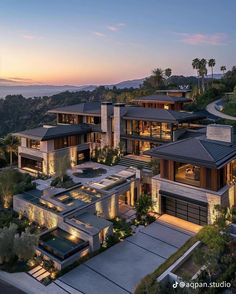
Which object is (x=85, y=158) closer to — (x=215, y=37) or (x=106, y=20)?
(x=106, y=20)

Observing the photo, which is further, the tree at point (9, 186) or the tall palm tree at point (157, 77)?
the tall palm tree at point (157, 77)

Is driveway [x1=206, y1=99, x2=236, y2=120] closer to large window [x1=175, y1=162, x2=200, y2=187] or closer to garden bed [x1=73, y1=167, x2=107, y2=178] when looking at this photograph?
large window [x1=175, y1=162, x2=200, y2=187]

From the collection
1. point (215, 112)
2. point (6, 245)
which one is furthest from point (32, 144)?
point (215, 112)

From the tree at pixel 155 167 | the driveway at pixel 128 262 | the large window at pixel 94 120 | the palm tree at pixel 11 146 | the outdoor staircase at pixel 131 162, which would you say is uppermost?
the large window at pixel 94 120

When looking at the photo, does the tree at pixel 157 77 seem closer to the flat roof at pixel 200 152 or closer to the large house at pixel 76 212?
the large house at pixel 76 212

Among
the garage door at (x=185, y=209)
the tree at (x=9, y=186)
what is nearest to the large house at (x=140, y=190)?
the garage door at (x=185, y=209)

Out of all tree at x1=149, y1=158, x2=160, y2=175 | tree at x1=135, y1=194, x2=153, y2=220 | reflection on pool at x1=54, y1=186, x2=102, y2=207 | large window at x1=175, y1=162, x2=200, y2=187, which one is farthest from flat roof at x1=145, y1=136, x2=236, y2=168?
reflection on pool at x1=54, y1=186, x2=102, y2=207

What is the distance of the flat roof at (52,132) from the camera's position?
100ft

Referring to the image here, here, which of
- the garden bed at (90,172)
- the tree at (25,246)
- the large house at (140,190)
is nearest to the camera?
the tree at (25,246)

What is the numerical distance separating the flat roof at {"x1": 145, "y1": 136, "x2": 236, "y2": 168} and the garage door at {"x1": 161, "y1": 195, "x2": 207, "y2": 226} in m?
3.15

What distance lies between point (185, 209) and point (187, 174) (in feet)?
9.18

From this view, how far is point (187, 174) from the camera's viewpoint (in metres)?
22.2

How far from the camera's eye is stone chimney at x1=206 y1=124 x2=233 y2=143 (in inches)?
899

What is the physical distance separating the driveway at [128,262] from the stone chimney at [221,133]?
8.58m
